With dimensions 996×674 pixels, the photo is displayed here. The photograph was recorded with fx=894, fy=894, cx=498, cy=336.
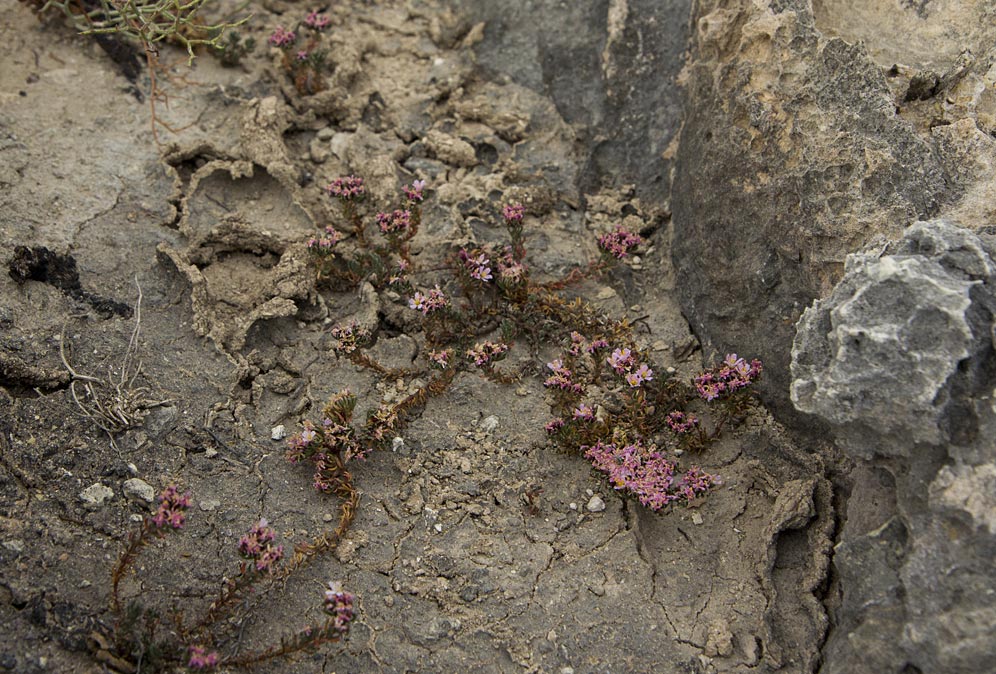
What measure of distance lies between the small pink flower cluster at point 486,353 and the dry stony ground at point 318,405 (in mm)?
150

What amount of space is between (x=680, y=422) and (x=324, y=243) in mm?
2265

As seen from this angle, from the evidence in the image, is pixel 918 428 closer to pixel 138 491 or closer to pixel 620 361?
pixel 620 361

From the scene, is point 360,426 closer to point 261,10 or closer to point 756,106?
point 756,106

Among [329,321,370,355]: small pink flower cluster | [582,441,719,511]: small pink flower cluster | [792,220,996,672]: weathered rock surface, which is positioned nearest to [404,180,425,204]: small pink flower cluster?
[329,321,370,355]: small pink flower cluster

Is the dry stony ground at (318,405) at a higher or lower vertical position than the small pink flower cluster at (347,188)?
lower

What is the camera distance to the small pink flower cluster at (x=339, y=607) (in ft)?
12.4

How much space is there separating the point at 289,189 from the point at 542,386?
80.8 inches

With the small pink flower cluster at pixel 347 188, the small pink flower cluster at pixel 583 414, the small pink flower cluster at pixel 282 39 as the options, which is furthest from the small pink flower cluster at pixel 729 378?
the small pink flower cluster at pixel 282 39

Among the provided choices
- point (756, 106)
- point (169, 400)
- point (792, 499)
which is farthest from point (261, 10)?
point (792, 499)

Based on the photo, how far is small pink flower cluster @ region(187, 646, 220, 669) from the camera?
3602mm

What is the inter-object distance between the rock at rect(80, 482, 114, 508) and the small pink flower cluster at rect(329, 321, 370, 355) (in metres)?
1.37

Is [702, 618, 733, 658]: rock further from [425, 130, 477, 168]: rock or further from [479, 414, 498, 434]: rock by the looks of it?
[425, 130, 477, 168]: rock

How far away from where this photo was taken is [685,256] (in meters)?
5.30

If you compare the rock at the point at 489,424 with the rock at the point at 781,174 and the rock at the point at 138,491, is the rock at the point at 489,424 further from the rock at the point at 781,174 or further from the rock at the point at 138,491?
the rock at the point at 138,491
